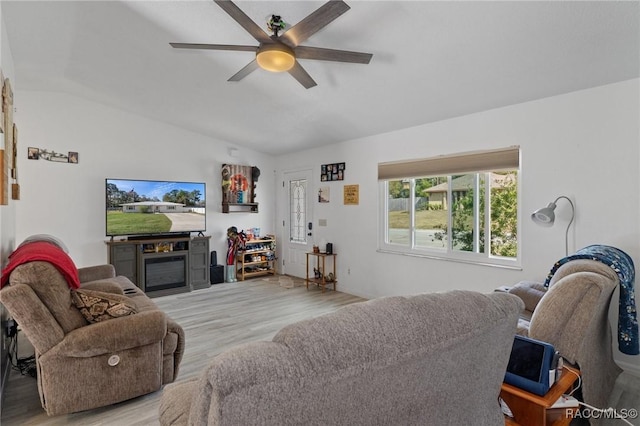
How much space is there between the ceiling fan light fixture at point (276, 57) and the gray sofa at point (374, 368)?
6.34 ft

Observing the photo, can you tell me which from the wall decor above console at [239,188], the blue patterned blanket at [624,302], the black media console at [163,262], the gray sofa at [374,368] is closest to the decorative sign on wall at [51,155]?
the black media console at [163,262]

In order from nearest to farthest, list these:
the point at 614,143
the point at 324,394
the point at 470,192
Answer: the point at 324,394 < the point at 614,143 < the point at 470,192

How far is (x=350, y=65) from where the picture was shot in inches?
115

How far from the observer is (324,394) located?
0.71 metres

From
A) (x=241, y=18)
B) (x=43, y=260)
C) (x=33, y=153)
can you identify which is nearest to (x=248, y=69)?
(x=241, y=18)

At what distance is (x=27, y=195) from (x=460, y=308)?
539cm

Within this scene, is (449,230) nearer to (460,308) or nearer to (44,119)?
(460,308)

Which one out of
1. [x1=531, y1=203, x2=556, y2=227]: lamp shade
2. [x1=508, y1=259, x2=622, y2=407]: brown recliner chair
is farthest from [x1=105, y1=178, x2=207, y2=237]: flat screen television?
[x1=508, y1=259, x2=622, y2=407]: brown recliner chair

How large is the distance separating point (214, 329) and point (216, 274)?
7.23 ft

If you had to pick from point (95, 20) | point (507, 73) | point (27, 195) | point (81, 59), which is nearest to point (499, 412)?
point (507, 73)

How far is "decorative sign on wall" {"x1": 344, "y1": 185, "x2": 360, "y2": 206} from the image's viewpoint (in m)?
4.94

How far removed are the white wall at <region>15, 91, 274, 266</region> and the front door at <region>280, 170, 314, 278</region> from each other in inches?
56.6

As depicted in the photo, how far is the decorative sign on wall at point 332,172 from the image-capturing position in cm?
520

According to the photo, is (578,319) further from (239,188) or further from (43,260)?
(239,188)
